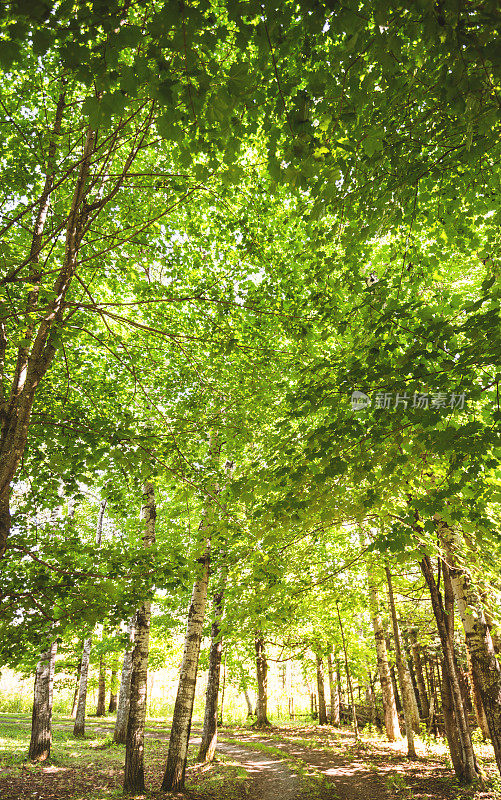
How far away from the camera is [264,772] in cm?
1041

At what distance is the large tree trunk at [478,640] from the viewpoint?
6.81 m

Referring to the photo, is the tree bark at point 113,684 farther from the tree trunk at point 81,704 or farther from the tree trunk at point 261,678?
the tree trunk at point 261,678

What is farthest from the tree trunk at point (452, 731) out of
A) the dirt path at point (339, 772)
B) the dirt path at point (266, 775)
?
the dirt path at point (266, 775)

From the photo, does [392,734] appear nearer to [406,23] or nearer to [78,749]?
[78,749]

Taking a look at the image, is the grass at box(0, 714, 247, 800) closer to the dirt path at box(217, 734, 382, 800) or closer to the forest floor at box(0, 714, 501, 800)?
the forest floor at box(0, 714, 501, 800)

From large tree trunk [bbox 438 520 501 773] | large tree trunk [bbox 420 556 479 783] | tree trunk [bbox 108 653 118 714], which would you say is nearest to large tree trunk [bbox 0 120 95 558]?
large tree trunk [bbox 438 520 501 773]

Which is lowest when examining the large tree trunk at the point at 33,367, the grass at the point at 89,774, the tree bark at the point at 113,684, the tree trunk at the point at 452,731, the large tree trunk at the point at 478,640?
the tree bark at the point at 113,684

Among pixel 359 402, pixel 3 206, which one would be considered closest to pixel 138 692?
pixel 359 402

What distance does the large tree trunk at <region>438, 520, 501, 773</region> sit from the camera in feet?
22.4

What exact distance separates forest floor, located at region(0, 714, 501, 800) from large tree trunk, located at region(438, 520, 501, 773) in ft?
4.09

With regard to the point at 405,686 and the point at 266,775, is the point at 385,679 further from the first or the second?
the point at 266,775

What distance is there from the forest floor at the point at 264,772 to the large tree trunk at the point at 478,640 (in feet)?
4.09

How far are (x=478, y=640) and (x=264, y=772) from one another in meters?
7.20

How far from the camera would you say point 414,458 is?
430 centimetres
